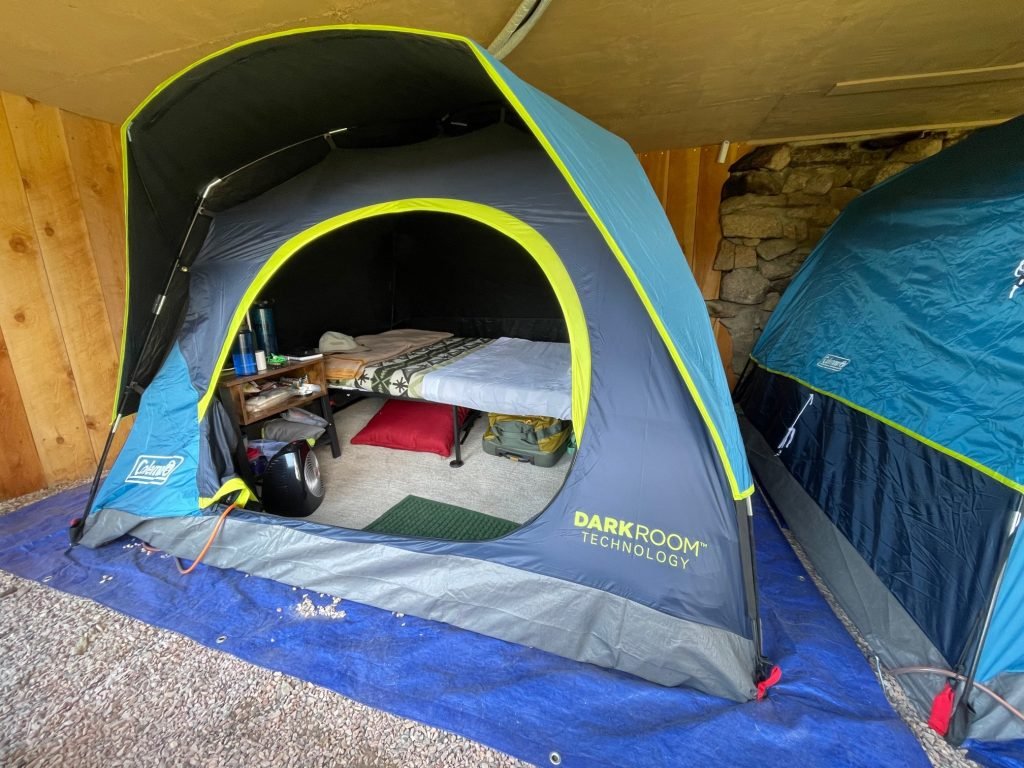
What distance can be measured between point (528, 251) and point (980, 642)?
1.70 m

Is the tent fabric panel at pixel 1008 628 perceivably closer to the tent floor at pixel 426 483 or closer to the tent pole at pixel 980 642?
the tent pole at pixel 980 642

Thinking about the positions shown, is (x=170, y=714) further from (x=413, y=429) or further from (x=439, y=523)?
(x=413, y=429)

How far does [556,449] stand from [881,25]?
236 centimetres

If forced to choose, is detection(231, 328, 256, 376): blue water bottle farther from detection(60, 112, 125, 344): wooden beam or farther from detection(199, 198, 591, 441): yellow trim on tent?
detection(60, 112, 125, 344): wooden beam

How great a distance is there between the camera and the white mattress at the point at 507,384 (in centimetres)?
221

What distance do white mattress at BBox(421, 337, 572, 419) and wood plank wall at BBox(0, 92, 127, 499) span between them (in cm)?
193

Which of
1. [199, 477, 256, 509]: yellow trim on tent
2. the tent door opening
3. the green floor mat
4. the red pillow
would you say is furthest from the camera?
the red pillow

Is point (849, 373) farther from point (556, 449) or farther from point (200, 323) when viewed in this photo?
point (200, 323)

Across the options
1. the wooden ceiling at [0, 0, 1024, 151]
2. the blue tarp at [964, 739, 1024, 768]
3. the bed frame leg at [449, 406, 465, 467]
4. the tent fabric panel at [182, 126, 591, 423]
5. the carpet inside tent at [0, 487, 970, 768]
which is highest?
the wooden ceiling at [0, 0, 1024, 151]

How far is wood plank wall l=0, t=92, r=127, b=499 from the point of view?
6.89 feet

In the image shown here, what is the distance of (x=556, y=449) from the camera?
261 cm

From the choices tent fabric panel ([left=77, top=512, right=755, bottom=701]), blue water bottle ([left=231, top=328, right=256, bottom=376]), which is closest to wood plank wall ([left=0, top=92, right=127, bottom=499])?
tent fabric panel ([left=77, top=512, right=755, bottom=701])

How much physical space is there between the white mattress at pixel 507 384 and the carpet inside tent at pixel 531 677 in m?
1.12

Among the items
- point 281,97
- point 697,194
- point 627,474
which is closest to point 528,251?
point 627,474
